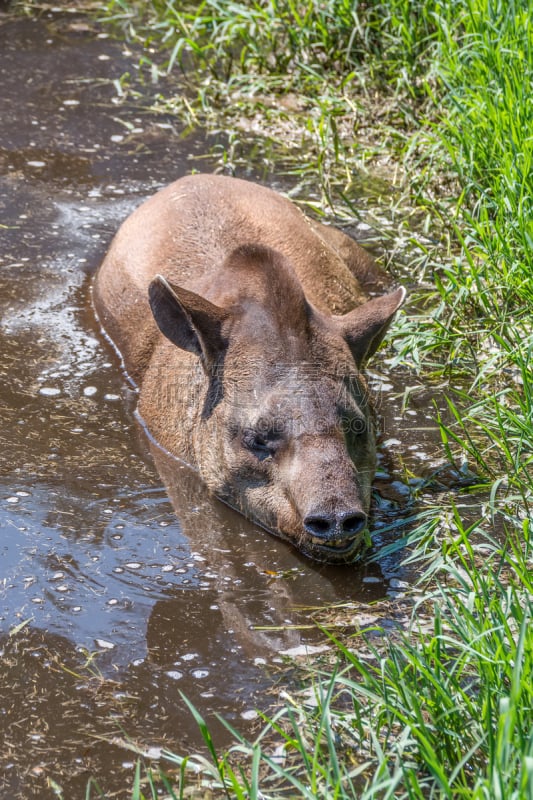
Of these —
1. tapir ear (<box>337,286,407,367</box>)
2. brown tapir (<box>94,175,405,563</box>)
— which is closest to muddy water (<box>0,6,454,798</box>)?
brown tapir (<box>94,175,405,563</box>)

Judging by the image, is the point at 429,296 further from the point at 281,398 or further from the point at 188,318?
the point at 281,398

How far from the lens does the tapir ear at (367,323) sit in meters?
5.91

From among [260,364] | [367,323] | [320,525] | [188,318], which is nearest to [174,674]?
Result: [320,525]

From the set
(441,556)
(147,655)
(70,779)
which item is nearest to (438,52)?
(441,556)

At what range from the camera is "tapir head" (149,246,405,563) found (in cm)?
523

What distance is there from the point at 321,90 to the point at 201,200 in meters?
3.24

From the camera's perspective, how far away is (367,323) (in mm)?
5918

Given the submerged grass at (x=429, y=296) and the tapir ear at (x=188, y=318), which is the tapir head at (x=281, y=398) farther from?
the submerged grass at (x=429, y=296)

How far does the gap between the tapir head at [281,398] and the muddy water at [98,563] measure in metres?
0.21

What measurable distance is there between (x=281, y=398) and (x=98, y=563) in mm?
1110

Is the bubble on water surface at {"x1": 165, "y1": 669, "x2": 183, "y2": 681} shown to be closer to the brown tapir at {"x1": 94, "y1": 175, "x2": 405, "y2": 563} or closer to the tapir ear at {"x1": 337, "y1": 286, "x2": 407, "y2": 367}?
the brown tapir at {"x1": 94, "y1": 175, "x2": 405, "y2": 563}

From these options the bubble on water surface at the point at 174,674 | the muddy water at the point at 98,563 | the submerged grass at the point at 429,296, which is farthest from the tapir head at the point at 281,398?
the bubble on water surface at the point at 174,674

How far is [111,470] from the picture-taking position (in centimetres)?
620

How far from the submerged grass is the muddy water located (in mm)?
296
